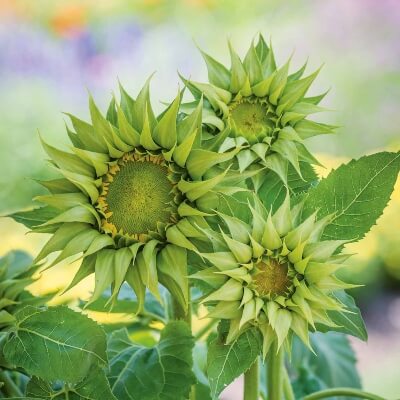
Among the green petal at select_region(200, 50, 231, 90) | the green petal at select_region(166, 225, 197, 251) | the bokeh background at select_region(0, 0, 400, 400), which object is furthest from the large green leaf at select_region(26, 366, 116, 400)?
the bokeh background at select_region(0, 0, 400, 400)

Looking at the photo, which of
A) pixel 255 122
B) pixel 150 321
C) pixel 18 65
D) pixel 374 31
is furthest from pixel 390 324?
pixel 255 122

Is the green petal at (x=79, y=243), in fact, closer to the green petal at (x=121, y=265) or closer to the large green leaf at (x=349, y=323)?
the green petal at (x=121, y=265)

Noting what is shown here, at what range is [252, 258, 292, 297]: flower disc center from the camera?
Answer: 53 cm

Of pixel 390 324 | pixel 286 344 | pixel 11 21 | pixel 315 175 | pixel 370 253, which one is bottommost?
pixel 286 344

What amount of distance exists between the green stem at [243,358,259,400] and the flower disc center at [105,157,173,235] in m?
0.12

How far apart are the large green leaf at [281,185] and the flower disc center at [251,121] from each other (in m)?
0.03

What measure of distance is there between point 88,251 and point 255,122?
146mm

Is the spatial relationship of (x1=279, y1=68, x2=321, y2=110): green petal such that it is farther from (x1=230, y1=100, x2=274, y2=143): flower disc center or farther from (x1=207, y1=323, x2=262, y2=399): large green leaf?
(x1=207, y1=323, x2=262, y2=399): large green leaf

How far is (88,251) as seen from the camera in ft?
1.81

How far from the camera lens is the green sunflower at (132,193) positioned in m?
0.55

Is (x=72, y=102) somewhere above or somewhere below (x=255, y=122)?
above

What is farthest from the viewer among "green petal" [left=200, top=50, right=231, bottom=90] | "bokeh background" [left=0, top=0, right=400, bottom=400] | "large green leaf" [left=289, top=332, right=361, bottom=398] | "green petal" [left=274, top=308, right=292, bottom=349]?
"bokeh background" [left=0, top=0, right=400, bottom=400]

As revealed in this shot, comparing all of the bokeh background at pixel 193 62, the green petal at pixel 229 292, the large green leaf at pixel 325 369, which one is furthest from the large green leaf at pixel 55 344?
the bokeh background at pixel 193 62

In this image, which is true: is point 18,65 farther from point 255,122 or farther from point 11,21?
point 255,122
